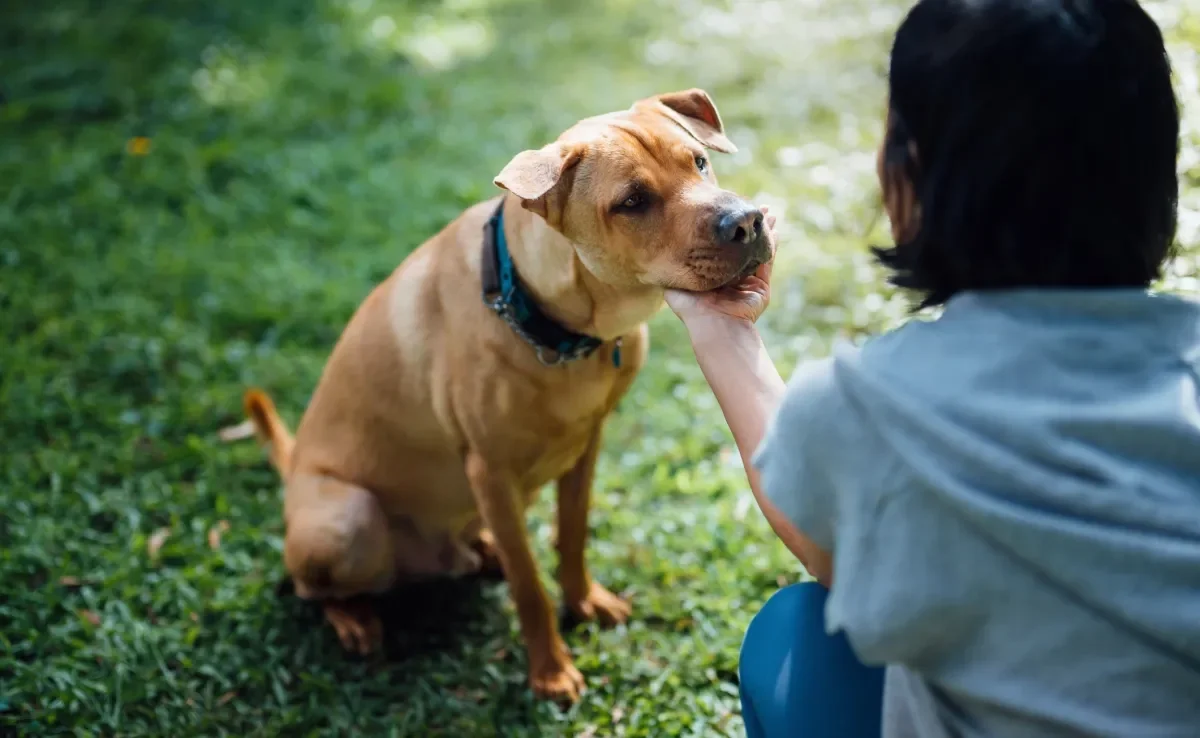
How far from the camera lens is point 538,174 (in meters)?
2.33

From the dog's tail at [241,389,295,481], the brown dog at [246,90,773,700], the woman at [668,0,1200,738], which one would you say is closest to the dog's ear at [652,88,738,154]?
the brown dog at [246,90,773,700]

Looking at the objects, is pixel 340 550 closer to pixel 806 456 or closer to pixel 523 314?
pixel 523 314

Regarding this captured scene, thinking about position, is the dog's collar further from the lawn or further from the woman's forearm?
the lawn

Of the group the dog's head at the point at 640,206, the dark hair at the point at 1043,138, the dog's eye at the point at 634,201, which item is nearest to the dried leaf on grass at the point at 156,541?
the dog's head at the point at 640,206

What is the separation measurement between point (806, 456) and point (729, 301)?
775mm

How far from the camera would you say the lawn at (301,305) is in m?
3.06

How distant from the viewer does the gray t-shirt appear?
4.80 ft

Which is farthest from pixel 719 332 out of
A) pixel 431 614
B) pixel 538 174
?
pixel 431 614

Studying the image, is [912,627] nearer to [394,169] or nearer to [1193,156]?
[1193,156]

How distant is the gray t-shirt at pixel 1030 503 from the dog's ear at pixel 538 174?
0.94m

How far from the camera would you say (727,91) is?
602 cm

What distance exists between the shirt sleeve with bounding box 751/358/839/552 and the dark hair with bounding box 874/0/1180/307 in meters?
0.30

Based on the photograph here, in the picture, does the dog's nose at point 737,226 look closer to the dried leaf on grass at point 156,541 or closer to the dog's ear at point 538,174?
the dog's ear at point 538,174

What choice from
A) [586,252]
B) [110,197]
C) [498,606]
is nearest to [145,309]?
[110,197]
